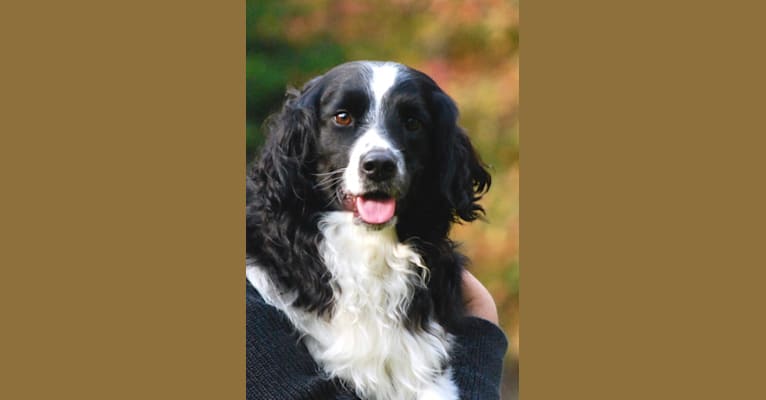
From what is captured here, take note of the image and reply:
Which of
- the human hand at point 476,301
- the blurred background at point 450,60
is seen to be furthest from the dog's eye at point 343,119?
the human hand at point 476,301

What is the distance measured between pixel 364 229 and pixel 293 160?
486 mm

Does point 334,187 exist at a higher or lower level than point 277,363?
higher

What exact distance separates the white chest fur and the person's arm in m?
0.15

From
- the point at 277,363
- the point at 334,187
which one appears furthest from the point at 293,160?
the point at 277,363

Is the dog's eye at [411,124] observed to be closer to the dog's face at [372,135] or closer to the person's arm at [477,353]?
the dog's face at [372,135]

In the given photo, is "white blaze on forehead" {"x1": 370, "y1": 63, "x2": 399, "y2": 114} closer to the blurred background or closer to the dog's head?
the dog's head

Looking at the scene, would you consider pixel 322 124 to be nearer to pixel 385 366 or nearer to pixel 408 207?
pixel 408 207

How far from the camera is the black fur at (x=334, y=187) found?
4.33m

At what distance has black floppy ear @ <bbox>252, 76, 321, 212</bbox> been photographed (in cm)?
437

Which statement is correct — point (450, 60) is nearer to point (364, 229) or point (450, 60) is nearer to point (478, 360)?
point (364, 229)

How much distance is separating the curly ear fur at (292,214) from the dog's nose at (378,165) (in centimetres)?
41

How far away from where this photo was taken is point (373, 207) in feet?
13.8

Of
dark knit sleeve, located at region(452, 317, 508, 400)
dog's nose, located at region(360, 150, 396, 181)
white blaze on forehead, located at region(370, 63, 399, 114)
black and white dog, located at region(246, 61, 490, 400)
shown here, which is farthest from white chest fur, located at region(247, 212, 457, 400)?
white blaze on forehead, located at region(370, 63, 399, 114)

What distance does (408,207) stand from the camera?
4371mm
